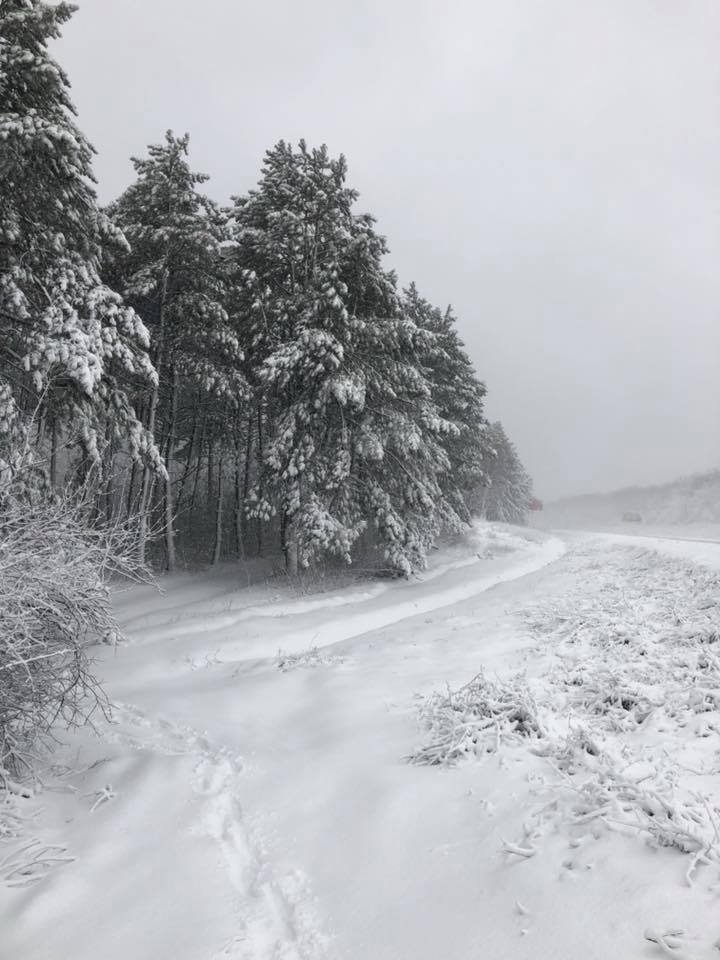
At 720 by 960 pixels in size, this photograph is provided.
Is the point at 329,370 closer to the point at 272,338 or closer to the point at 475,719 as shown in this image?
the point at 272,338

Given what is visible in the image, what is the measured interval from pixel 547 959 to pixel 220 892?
7.54ft

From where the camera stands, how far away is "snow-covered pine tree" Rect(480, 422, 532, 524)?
55844mm

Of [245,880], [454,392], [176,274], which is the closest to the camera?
[245,880]

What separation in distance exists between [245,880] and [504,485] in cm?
5698

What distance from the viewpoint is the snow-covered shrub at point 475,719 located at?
5.25 m

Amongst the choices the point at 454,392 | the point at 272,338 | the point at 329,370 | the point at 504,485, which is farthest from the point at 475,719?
the point at 504,485

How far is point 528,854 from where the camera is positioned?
357 cm

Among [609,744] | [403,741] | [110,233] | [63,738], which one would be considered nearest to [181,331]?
[110,233]

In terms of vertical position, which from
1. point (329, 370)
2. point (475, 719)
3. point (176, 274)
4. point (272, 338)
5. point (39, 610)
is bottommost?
point (475, 719)

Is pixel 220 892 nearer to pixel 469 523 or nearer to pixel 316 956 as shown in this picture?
pixel 316 956

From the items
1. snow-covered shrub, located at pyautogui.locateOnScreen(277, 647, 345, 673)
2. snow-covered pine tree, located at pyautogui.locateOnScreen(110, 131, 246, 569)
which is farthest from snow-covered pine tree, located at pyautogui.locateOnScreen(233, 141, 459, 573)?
snow-covered shrub, located at pyautogui.locateOnScreen(277, 647, 345, 673)

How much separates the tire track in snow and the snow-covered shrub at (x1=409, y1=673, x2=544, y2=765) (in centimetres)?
174

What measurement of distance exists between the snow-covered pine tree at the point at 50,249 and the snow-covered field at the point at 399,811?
6238mm

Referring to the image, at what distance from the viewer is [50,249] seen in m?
12.5
